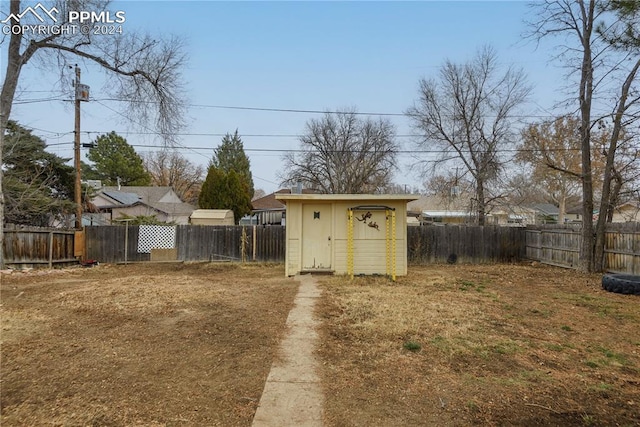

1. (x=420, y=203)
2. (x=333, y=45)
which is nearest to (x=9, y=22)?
(x=333, y=45)

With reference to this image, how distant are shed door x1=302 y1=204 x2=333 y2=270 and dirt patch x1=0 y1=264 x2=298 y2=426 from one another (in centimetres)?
233

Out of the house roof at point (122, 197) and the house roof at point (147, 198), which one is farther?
the house roof at point (147, 198)

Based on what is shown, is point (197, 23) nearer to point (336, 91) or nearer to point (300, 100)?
point (300, 100)

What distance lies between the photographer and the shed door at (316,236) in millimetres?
9656

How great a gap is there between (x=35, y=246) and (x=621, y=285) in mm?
15843

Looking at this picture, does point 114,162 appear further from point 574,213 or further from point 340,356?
point 574,213

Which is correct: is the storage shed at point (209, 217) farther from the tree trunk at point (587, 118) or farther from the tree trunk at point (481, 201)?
the tree trunk at point (587, 118)

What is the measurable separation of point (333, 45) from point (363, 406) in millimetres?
11261

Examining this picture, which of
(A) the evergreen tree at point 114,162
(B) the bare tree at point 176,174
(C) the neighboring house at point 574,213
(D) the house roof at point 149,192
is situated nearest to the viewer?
(D) the house roof at point 149,192

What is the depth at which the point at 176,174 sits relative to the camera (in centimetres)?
4078

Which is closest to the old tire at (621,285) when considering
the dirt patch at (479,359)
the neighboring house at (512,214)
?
the dirt patch at (479,359)

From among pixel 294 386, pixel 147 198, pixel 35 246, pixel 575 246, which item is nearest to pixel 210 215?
pixel 35 246

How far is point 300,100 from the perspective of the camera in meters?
16.7

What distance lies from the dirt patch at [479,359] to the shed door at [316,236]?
8.16ft
